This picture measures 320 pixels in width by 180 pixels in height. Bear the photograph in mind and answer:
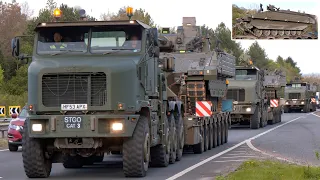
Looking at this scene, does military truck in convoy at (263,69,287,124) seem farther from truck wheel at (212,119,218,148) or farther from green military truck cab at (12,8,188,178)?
green military truck cab at (12,8,188,178)

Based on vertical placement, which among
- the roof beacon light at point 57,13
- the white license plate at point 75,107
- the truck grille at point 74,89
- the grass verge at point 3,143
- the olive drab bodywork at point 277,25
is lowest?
the grass verge at point 3,143

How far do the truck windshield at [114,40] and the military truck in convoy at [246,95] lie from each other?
25114mm

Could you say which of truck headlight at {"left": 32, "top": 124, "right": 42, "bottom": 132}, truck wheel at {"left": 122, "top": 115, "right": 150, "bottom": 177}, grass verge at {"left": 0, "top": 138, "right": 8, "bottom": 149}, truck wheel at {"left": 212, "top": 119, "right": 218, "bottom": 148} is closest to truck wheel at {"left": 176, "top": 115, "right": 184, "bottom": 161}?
truck wheel at {"left": 122, "top": 115, "right": 150, "bottom": 177}

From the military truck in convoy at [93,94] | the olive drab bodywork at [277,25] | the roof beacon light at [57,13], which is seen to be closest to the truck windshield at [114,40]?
the military truck in convoy at [93,94]

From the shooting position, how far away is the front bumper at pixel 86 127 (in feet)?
53.2

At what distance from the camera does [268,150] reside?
25.4 m

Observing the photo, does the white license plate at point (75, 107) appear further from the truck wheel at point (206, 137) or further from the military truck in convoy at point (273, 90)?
the military truck in convoy at point (273, 90)

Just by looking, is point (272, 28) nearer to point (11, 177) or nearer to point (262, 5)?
point (262, 5)

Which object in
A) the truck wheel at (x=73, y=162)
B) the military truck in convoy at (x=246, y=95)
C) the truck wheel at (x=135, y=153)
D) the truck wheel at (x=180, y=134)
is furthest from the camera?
the military truck in convoy at (x=246, y=95)

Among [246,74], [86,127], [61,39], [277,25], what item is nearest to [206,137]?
[61,39]

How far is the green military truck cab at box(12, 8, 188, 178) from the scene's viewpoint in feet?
53.6

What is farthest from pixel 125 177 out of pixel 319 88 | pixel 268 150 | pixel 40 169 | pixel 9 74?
pixel 319 88

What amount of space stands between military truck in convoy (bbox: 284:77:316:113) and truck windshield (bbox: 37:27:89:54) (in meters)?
67.1

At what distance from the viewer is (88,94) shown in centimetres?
1653
